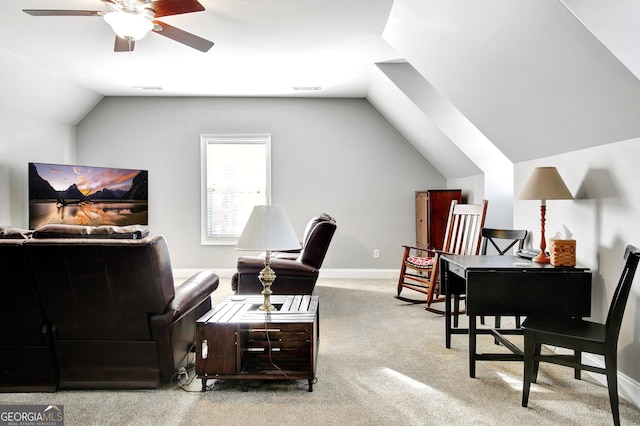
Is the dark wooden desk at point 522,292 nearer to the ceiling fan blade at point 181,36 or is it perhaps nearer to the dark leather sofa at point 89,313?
the dark leather sofa at point 89,313

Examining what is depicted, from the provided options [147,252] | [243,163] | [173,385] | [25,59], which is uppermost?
[25,59]

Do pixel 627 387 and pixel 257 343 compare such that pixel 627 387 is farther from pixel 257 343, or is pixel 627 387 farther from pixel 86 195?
pixel 86 195

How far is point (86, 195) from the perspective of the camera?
5.36 metres

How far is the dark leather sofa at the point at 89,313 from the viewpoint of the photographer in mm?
2301

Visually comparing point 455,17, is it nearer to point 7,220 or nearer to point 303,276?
point 303,276

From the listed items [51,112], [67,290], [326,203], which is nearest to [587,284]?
[67,290]

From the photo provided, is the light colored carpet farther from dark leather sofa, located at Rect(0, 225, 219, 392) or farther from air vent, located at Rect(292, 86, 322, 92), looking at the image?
air vent, located at Rect(292, 86, 322, 92)

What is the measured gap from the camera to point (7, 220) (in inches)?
189

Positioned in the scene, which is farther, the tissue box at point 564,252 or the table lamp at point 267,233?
the tissue box at point 564,252

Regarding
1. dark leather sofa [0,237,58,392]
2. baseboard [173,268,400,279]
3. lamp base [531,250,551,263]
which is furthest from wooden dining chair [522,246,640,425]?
baseboard [173,268,400,279]

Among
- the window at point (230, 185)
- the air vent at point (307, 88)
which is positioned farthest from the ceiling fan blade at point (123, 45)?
the window at point (230, 185)

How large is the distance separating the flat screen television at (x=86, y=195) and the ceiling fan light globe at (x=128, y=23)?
9.18ft

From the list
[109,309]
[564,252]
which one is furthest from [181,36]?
[564,252]

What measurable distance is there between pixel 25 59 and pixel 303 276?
11.8 ft
